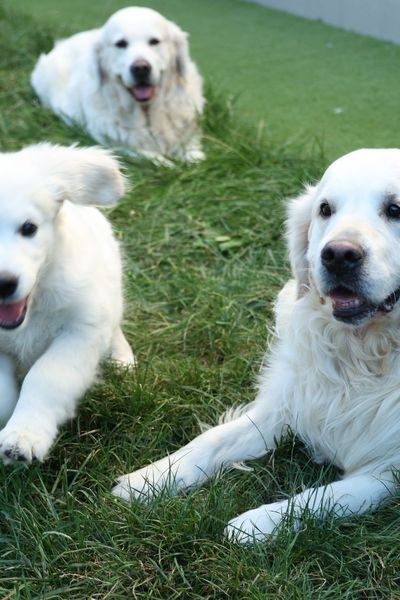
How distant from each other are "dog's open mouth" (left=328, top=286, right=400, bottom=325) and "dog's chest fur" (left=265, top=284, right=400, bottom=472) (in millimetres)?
89

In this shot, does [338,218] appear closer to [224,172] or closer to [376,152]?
[376,152]

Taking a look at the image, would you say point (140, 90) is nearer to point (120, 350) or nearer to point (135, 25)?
point (135, 25)

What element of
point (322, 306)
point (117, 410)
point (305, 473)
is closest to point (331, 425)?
point (305, 473)

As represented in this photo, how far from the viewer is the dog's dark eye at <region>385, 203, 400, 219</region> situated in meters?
2.39

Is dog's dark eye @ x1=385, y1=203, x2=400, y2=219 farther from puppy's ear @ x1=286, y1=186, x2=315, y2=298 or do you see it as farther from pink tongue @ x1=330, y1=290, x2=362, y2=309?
puppy's ear @ x1=286, y1=186, x2=315, y2=298

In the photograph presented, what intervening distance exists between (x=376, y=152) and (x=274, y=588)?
3.98 ft

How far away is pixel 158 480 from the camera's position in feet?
8.20

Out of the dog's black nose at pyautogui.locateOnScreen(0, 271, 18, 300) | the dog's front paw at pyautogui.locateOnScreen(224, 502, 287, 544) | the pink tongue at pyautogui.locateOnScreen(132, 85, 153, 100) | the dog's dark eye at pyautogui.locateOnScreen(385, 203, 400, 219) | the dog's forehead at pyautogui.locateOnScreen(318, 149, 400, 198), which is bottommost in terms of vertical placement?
the pink tongue at pyautogui.locateOnScreen(132, 85, 153, 100)

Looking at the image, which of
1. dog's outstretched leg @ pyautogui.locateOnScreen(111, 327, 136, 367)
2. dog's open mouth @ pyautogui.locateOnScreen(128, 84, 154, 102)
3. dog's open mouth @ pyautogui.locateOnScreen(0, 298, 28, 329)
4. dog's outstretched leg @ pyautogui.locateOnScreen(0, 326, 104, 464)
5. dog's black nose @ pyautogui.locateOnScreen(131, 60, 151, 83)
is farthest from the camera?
dog's open mouth @ pyautogui.locateOnScreen(128, 84, 154, 102)

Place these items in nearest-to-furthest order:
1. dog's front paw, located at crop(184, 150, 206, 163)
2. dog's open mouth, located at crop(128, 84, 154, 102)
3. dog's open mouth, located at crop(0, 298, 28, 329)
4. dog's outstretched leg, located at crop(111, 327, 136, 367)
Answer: dog's open mouth, located at crop(0, 298, 28, 329) → dog's outstretched leg, located at crop(111, 327, 136, 367) → dog's front paw, located at crop(184, 150, 206, 163) → dog's open mouth, located at crop(128, 84, 154, 102)

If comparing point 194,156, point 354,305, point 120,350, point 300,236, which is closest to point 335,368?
point 354,305

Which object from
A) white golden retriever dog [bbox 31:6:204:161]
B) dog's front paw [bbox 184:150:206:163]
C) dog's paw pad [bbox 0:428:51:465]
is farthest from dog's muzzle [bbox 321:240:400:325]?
white golden retriever dog [bbox 31:6:204:161]

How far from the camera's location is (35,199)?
2559mm

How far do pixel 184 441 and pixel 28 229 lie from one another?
0.84 metres
